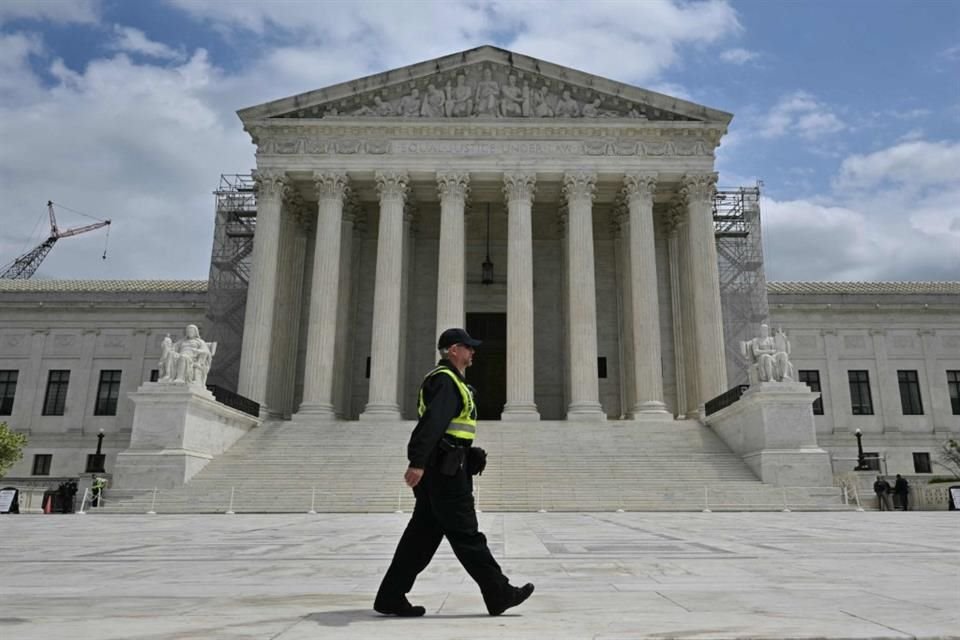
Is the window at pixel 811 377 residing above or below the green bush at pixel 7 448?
above

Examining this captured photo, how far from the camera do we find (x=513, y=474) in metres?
25.9

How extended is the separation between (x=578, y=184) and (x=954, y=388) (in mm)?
28196

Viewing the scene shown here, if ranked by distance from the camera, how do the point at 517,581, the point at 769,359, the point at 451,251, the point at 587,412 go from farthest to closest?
the point at 451,251, the point at 587,412, the point at 769,359, the point at 517,581

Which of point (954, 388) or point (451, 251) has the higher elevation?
point (451, 251)

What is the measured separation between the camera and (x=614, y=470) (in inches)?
1034

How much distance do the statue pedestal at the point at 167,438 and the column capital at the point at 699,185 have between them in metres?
23.5

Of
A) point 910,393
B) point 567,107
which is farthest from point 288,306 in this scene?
point 910,393

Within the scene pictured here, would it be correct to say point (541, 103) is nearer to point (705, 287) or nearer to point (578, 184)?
point (578, 184)

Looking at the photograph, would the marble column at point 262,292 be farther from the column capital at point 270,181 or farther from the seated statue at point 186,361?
the seated statue at point 186,361

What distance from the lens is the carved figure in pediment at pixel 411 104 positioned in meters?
37.3

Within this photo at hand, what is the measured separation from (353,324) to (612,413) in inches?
571

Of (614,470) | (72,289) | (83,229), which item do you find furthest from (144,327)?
(83,229)

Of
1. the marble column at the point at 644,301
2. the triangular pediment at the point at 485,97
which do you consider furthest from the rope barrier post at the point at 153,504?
the triangular pediment at the point at 485,97

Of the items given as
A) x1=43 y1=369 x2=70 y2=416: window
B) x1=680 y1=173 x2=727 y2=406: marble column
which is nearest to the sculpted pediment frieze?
x1=680 y1=173 x2=727 y2=406: marble column
